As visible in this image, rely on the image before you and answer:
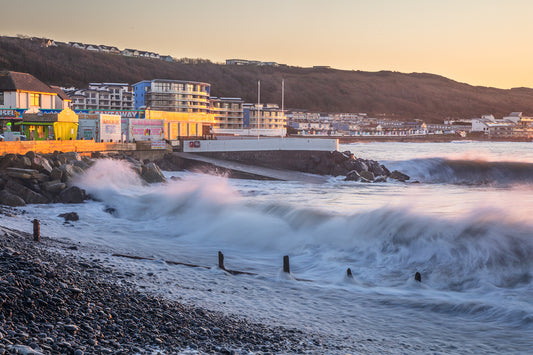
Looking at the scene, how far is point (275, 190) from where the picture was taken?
30.1 metres

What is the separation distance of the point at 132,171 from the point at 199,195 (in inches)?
275

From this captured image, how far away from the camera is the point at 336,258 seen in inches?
607

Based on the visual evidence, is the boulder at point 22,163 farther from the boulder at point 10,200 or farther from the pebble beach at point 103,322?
Result: the pebble beach at point 103,322

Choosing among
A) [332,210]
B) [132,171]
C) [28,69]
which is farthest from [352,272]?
[28,69]

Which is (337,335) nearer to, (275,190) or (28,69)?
(275,190)

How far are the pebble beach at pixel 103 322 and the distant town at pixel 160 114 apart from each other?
28.7 meters

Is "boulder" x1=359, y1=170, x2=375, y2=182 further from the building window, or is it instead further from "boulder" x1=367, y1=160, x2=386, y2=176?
the building window

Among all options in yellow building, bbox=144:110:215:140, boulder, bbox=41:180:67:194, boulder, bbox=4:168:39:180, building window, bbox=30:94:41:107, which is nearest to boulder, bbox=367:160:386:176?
yellow building, bbox=144:110:215:140

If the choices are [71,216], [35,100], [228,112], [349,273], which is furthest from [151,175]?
[228,112]

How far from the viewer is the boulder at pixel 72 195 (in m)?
22.8

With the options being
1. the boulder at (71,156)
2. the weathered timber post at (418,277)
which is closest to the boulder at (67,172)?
the boulder at (71,156)

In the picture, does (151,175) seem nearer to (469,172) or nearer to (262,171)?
(262,171)

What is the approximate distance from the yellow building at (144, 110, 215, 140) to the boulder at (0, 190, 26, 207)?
2878cm

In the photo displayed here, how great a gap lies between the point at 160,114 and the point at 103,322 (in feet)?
154
